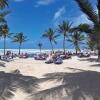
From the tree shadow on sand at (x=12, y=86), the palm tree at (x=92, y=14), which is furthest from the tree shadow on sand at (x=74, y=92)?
A: the palm tree at (x=92, y=14)

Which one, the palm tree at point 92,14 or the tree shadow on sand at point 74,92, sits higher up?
the palm tree at point 92,14

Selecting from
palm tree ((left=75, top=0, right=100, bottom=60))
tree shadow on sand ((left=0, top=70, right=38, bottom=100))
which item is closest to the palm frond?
palm tree ((left=75, top=0, right=100, bottom=60))

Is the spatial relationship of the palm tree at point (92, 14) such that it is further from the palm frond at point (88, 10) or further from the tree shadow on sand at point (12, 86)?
the tree shadow on sand at point (12, 86)

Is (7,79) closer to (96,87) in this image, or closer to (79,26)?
(96,87)

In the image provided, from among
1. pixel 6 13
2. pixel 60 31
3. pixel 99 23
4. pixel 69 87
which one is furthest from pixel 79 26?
pixel 60 31

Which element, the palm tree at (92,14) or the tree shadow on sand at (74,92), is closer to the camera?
the tree shadow on sand at (74,92)

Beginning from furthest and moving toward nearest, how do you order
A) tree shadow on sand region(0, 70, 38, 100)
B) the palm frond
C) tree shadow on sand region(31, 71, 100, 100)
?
the palm frond, tree shadow on sand region(0, 70, 38, 100), tree shadow on sand region(31, 71, 100, 100)

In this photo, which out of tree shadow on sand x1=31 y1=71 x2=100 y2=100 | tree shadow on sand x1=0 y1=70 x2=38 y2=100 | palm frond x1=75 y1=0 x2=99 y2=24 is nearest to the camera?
tree shadow on sand x1=31 y1=71 x2=100 y2=100

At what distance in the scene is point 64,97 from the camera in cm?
1054

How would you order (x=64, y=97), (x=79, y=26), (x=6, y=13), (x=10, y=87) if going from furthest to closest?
(x=6, y=13) < (x=79, y=26) < (x=10, y=87) < (x=64, y=97)

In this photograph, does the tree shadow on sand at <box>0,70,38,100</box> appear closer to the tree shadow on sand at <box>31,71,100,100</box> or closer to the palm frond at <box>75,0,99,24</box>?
the tree shadow on sand at <box>31,71,100,100</box>

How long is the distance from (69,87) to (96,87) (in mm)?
1046

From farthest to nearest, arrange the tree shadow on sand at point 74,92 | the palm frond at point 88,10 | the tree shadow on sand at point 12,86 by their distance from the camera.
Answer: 1. the palm frond at point 88,10
2. the tree shadow on sand at point 12,86
3. the tree shadow on sand at point 74,92

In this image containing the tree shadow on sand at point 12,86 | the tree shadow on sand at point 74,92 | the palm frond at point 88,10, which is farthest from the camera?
the palm frond at point 88,10
